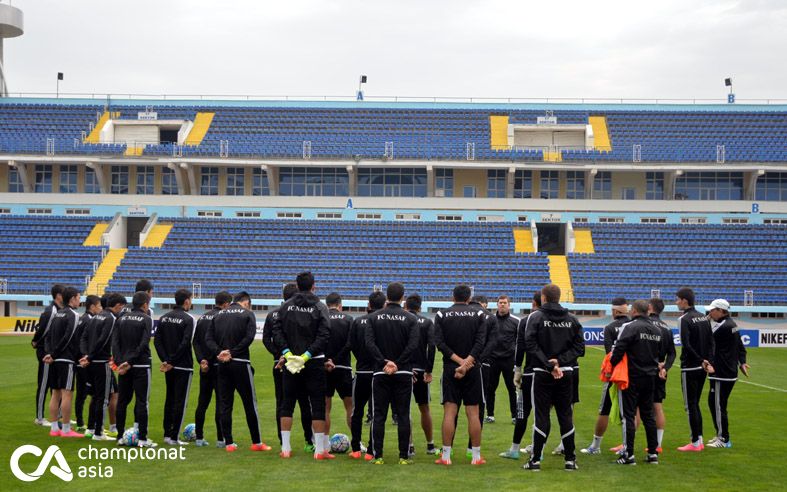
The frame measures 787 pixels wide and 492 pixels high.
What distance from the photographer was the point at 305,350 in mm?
12641

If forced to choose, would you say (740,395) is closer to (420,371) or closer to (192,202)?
(420,371)

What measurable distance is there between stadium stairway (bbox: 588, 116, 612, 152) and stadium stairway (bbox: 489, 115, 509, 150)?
193 inches

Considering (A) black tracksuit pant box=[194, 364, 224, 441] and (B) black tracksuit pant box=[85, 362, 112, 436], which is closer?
(A) black tracksuit pant box=[194, 364, 224, 441]

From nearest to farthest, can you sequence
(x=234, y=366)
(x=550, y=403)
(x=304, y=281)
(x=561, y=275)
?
(x=550, y=403) < (x=304, y=281) < (x=234, y=366) < (x=561, y=275)

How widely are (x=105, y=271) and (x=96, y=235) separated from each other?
12.8 feet

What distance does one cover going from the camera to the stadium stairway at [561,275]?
144 ft

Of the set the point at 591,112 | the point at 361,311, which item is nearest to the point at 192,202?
the point at 361,311

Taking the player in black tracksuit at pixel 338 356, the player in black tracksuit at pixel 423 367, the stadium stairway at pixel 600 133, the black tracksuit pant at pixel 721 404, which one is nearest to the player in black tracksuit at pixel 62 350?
the player in black tracksuit at pixel 338 356

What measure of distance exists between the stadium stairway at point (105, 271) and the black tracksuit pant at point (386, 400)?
112 ft

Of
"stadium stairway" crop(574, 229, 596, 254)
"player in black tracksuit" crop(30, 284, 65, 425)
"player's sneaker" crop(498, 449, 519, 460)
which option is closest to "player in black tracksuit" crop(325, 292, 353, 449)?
"player's sneaker" crop(498, 449, 519, 460)

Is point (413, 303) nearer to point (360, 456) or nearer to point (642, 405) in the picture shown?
point (360, 456)

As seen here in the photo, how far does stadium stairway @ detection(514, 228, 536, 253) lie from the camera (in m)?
48.1

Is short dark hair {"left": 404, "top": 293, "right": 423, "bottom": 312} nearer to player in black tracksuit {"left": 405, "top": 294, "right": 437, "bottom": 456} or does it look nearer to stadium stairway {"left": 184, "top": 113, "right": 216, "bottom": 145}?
player in black tracksuit {"left": 405, "top": 294, "right": 437, "bottom": 456}

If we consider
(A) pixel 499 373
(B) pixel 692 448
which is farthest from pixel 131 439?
(B) pixel 692 448
